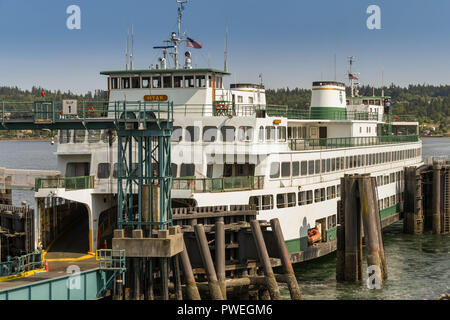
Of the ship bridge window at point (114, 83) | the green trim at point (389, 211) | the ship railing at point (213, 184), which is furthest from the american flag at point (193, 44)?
the green trim at point (389, 211)

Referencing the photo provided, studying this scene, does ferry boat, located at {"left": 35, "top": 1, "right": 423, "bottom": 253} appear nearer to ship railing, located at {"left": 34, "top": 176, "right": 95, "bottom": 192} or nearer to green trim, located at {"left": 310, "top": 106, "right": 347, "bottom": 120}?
ship railing, located at {"left": 34, "top": 176, "right": 95, "bottom": 192}

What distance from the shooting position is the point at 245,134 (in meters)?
34.4

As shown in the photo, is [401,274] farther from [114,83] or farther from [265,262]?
[114,83]

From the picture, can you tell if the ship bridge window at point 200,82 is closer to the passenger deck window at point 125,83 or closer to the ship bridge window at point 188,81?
the ship bridge window at point 188,81

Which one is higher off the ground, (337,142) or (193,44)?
(193,44)

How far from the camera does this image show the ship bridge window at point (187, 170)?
110ft

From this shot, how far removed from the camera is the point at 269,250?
97.8 ft

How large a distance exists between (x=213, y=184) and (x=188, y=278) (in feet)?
21.8

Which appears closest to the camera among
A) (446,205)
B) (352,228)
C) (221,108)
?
(352,228)

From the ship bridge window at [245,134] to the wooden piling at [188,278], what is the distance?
9.16 meters

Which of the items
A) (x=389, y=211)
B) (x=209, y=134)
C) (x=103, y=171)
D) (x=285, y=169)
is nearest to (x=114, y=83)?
(x=103, y=171)

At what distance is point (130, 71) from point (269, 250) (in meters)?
12.3

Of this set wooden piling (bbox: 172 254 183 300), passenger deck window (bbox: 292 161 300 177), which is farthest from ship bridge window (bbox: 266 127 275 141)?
wooden piling (bbox: 172 254 183 300)

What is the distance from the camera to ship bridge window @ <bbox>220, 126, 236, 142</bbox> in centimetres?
3425
